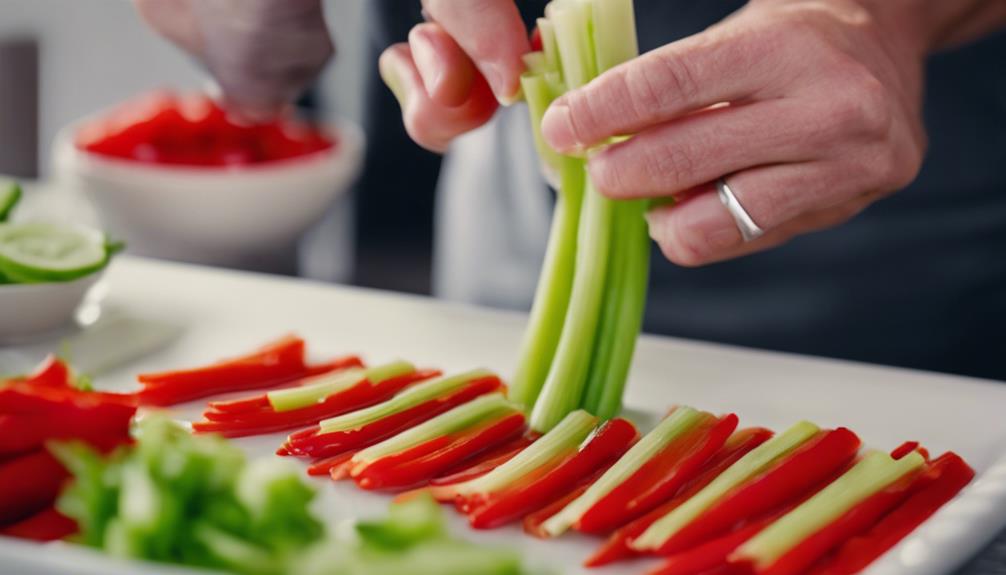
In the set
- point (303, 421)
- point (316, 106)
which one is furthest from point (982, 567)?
point (316, 106)

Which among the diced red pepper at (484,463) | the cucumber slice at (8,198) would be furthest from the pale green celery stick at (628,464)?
the cucumber slice at (8,198)

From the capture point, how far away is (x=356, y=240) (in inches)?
169

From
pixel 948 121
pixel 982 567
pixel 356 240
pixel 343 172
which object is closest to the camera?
pixel 982 567

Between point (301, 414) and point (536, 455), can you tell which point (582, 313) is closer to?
point (536, 455)

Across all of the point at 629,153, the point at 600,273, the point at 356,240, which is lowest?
the point at 356,240

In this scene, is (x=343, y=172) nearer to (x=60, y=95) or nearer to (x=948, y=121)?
(x=948, y=121)

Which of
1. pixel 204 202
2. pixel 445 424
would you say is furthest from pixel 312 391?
pixel 204 202

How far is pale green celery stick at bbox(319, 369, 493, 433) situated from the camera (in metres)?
1.32

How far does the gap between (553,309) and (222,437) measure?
0.38 meters

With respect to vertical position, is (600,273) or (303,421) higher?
(600,273)

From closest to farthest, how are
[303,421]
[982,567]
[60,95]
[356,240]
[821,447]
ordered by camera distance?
[982,567] < [821,447] < [303,421] < [356,240] < [60,95]

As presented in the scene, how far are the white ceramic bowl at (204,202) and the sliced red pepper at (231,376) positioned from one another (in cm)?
71

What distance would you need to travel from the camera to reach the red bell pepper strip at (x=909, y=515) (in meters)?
1.07

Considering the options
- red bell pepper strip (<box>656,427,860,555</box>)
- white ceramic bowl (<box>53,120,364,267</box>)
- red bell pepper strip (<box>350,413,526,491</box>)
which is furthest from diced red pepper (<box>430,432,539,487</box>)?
white ceramic bowl (<box>53,120,364,267</box>)
